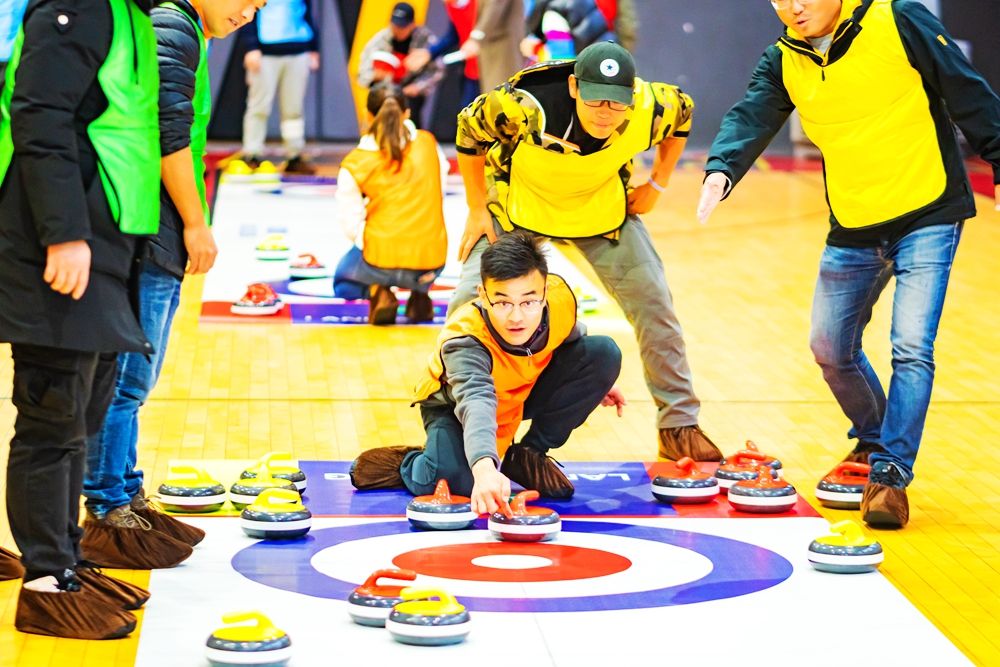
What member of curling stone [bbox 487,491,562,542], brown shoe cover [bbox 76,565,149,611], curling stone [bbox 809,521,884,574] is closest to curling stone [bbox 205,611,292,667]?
brown shoe cover [bbox 76,565,149,611]

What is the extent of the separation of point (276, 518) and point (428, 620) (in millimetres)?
995

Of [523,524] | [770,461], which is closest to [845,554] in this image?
[523,524]

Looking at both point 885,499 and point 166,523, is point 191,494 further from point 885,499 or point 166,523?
point 885,499

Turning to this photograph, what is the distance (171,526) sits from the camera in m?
4.62

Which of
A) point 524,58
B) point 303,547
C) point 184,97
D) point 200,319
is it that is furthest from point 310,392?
point 524,58

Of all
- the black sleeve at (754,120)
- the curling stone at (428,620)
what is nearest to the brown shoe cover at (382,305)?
the black sleeve at (754,120)

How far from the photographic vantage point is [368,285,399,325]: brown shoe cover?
8.27 metres

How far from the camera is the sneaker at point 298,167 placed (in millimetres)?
14188

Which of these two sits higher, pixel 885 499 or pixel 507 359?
pixel 507 359

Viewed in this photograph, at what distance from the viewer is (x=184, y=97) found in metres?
4.11

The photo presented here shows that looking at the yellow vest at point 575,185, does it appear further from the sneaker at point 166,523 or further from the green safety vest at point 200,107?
the sneaker at point 166,523

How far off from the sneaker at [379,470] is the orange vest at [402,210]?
291 cm

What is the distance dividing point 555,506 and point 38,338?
2050mm

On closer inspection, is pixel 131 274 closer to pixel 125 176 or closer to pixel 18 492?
pixel 125 176
